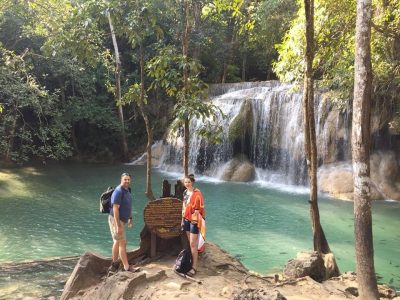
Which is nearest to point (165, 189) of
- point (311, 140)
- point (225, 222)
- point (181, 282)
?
point (181, 282)

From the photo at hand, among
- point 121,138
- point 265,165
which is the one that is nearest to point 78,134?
point 121,138

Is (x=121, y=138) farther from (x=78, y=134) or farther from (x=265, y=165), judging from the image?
(x=265, y=165)

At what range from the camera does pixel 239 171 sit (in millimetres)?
19266

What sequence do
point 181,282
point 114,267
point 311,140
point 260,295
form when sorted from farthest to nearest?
point 311,140
point 114,267
point 181,282
point 260,295

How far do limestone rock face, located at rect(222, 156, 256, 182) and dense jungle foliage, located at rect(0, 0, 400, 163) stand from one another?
4201mm

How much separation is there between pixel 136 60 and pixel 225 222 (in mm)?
13800

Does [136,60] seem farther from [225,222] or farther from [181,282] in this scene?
[181,282]

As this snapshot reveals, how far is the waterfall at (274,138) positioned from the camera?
57.7 feet

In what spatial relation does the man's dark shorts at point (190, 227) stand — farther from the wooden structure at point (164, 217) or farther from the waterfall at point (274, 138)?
the waterfall at point (274, 138)

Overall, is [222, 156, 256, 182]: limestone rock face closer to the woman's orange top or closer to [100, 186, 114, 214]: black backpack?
the woman's orange top

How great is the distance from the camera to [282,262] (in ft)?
30.2

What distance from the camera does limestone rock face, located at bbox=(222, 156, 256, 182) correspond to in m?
19.1

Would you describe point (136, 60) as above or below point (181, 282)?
above

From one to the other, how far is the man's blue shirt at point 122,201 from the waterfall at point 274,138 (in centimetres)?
1158
